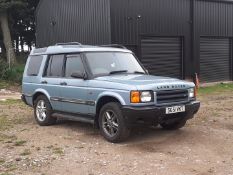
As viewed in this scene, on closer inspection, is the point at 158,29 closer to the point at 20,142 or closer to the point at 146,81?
the point at 146,81

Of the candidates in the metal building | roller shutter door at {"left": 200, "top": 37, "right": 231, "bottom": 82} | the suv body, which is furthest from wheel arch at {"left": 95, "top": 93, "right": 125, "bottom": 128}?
roller shutter door at {"left": 200, "top": 37, "right": 231, "bottom": 82}

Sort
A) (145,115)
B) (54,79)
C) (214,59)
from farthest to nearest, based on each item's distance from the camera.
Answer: (214,59) < (54,79) < (145,115)

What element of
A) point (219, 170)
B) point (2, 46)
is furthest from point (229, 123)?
point (2, 46)

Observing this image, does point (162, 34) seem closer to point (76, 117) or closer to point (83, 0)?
point (83, 0)

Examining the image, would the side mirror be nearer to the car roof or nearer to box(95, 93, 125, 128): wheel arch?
the car roof

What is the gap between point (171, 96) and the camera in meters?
8.88

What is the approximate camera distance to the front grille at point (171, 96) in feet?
28.6

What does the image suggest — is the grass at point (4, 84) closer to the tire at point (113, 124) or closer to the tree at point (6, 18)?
the tree at point (6, 18)

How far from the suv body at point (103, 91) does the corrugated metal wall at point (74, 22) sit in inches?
395

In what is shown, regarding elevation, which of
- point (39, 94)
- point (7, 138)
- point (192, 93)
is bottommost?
point (7, 138)

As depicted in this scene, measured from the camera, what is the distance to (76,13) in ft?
75.9

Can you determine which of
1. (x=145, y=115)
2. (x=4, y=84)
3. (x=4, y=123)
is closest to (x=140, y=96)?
(x=145, y=115)

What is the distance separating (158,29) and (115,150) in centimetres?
1548

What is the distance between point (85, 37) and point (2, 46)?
1574cm
